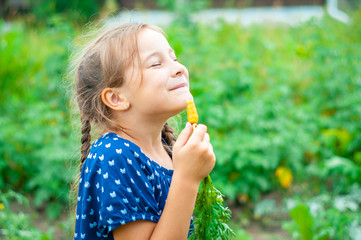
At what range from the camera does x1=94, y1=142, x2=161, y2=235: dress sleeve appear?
135 cm

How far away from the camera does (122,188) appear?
1.38 meters

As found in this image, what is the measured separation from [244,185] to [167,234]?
8.48ft

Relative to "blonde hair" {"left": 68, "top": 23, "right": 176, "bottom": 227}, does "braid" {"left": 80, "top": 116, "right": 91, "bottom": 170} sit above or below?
below

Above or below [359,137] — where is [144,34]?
above

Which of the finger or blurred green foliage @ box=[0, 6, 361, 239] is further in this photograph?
blurred green foliage @ box=[0, 6, 361, 239]

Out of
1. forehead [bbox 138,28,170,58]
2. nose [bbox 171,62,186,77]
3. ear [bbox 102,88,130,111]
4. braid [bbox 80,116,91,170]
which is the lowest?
braid [bbox 80,116,91,170]

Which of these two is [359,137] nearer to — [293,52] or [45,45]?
[293,52]

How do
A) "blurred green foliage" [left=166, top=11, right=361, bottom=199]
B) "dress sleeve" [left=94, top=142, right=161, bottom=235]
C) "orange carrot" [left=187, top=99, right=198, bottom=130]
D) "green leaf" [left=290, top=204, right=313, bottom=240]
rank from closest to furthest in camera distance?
"dress sleeve" [left=94, top=142, right=161, bottom=235] → "orange carrot" [left=187, top=99, right=198, bottom=130] → "green leaf" [left=290, top=204, right=313, bottom=240] → "blurred green foliage" [left=166, top=11, right=361, bottom=199]

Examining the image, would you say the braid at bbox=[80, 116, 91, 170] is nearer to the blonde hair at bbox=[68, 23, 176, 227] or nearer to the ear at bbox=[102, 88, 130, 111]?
the blonde hair at bbox=[68, 23, 176, 227]

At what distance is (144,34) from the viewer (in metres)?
1.57

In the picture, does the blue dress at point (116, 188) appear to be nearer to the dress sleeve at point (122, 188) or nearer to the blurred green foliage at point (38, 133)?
the dress sleeve at point (122, 188)

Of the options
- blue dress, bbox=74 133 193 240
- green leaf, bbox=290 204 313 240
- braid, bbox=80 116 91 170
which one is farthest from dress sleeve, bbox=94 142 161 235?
green leaf, bbox=290 204 313 240

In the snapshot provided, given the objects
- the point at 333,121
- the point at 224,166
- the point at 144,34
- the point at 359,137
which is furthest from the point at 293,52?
the point at 144,34

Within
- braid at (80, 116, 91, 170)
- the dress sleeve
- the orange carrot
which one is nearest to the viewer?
the dress sleeve
